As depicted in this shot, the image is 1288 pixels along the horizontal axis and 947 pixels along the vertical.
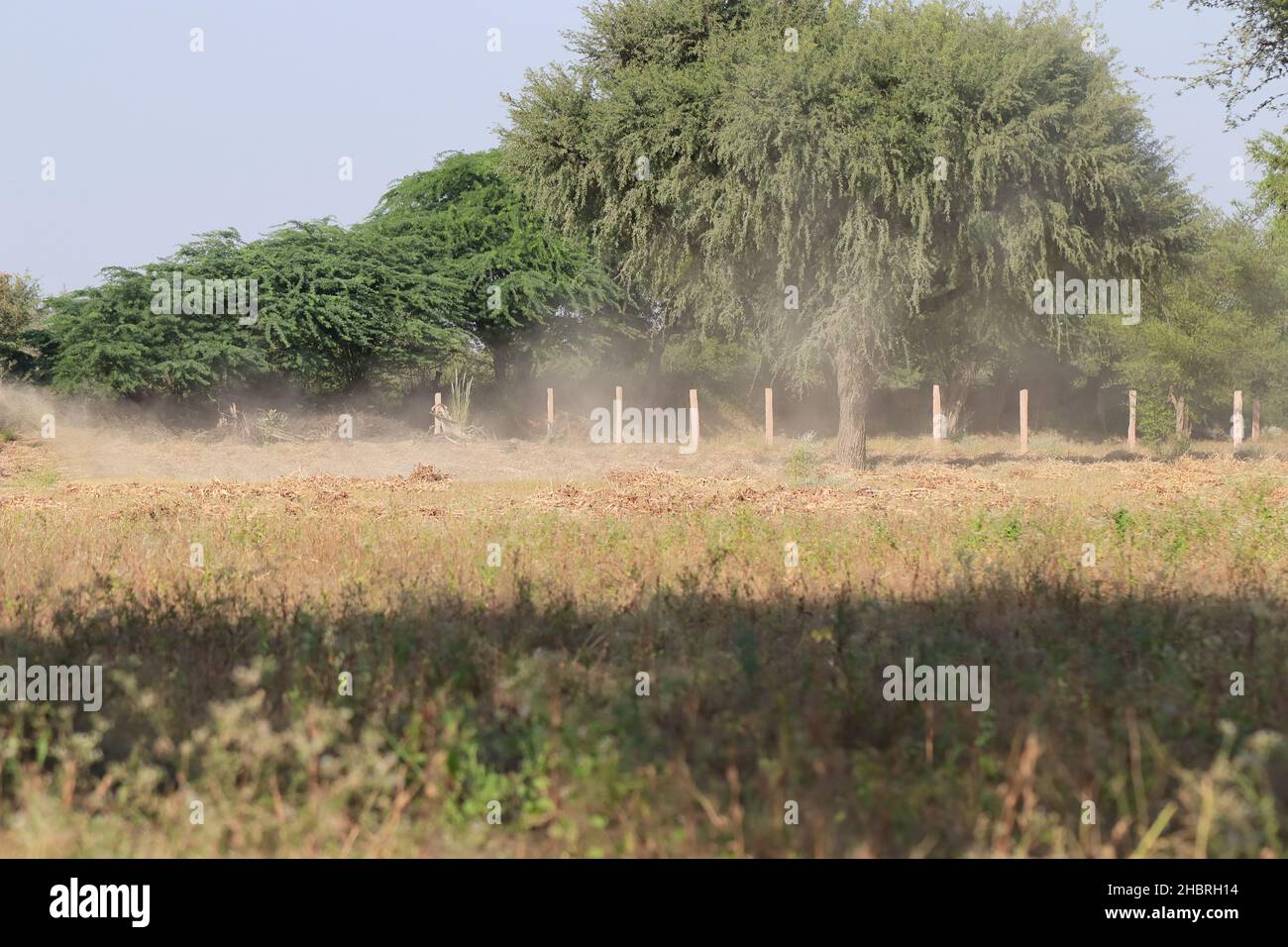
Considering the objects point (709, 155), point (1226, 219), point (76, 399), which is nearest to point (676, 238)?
point (709, 155)

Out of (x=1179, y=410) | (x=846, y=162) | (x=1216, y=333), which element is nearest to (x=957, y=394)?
(x=1179, y=410)

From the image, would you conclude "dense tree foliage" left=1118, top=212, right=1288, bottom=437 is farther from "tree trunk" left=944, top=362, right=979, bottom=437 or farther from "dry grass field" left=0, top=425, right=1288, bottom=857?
"dry grass field" left=0, top=425, right=1288, bottom=857

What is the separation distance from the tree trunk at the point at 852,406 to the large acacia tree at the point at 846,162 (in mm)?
71

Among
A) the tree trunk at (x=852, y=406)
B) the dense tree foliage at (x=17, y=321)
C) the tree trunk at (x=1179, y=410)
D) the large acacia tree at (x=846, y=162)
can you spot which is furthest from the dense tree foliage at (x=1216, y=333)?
the dense tree foliage at (x=17, y=321)

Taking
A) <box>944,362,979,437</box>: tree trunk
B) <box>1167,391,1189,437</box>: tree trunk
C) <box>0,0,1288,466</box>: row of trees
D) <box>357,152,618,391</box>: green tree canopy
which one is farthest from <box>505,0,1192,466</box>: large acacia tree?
<box>944,362,979,437</box>: tree trunk

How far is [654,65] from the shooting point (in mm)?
26844

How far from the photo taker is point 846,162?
79.7 feet

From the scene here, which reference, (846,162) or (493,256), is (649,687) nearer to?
(846,162)

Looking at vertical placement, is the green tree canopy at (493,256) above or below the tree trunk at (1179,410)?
above

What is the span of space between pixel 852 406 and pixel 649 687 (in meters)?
23.0

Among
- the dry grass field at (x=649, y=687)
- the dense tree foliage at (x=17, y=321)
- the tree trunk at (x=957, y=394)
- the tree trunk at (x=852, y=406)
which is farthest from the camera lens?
the tree trunk at (x=957, y=394)

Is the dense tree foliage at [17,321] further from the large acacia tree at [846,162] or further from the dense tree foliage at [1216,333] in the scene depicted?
the dense tree foliage at [1216,333]

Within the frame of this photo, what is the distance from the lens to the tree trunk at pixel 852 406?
2756cm

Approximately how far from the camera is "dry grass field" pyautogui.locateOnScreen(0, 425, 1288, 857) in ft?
14.4
